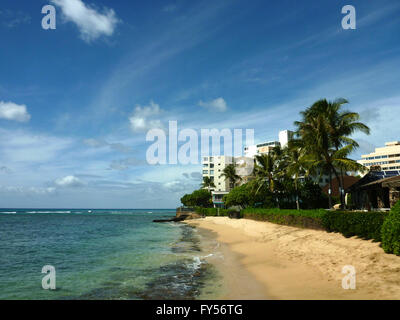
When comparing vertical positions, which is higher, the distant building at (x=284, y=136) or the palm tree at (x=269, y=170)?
the distant building at (x=284, y=136)

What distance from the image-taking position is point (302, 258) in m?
15.3

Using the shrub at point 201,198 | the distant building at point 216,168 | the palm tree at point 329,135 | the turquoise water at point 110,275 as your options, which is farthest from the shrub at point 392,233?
the distant building at point 216,168

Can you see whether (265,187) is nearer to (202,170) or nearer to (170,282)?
(170,282)

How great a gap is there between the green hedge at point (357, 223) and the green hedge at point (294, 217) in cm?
226

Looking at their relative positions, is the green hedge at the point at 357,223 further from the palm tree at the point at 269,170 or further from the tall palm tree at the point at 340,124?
the palm tree at the point at 269,170

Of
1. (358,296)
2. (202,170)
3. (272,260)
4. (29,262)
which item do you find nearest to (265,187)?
(272,260)

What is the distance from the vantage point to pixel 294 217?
2791 cm

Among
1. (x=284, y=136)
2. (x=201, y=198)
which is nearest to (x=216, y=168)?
(x=201, y=198)

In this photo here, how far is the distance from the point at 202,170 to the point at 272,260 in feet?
355

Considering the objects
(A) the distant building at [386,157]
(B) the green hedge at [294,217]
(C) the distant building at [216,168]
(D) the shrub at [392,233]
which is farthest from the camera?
(A) the distant building at [386,157]

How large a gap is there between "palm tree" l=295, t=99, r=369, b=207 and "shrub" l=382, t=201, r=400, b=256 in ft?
52.6

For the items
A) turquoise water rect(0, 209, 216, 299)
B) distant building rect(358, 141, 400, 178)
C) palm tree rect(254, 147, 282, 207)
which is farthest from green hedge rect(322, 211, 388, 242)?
distant building rect(358, 141, 400, 178)

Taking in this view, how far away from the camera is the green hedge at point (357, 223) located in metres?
14.4
